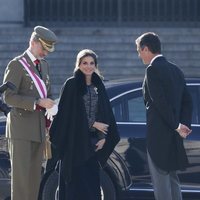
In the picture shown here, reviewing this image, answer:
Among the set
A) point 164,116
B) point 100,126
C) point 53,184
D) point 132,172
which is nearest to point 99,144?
point 100,126

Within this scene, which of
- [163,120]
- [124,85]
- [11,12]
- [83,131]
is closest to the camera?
[83,131]

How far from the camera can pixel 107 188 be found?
31.4 ft

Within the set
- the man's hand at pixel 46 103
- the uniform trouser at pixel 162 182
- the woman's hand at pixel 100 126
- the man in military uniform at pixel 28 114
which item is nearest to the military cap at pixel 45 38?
the man in military uniform at pixel 28 114

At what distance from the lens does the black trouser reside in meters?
8.36

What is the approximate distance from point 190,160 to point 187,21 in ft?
32.3

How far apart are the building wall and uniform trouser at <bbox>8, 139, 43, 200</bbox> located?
398 inches

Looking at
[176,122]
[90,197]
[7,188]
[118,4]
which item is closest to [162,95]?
[176,122]

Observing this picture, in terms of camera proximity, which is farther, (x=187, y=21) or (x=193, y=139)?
(x=187, y=21)

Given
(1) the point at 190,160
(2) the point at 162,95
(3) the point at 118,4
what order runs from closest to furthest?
(2) the point at 162,95 < (1) the point at 190,160 < (3) the point at 118,4

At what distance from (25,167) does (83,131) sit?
0.62 metres

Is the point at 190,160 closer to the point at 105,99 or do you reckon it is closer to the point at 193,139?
the point at 193,139

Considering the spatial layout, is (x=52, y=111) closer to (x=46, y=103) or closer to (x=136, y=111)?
(x=46, y=103)

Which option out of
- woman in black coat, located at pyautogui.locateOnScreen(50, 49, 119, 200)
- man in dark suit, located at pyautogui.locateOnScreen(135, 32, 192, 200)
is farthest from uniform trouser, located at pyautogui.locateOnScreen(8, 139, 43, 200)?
man in dark suit, located at pyautogui.locateOnScreen(135, 32, 192, 200)

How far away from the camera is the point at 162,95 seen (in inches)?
328
